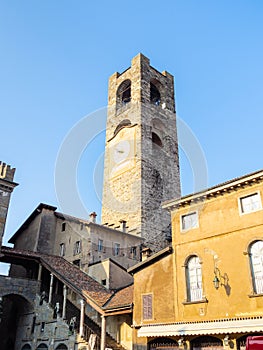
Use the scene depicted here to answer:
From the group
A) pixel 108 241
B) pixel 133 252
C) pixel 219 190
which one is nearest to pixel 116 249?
pixel 108 241

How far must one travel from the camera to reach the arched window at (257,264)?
1358cm

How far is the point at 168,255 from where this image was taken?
17.2m

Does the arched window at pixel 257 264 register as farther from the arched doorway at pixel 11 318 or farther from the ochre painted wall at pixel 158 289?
the arched doorway at pixel 11 318

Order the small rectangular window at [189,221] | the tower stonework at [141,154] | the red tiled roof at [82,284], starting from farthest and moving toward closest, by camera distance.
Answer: the tower stonework at [141,154], the red tiled roof at [82,284], the small rectangular window at [189,221]

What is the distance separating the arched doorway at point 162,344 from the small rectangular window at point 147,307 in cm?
103

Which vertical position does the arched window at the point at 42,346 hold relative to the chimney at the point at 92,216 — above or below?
below

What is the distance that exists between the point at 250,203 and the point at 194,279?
417cm

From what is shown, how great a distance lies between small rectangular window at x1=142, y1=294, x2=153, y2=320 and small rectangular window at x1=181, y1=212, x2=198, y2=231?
3722mm

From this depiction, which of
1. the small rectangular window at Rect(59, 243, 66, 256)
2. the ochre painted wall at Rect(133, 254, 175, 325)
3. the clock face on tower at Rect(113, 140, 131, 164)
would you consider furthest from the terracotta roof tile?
the clock face on tower at Rect(113, 140, 131, 164)

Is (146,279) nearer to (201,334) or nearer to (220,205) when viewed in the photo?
(201,334)

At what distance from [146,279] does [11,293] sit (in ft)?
33.0

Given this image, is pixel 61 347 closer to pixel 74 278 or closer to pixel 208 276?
pixel 74 278

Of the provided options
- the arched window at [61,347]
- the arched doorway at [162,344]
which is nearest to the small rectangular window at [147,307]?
the arched doorway at [162,344]

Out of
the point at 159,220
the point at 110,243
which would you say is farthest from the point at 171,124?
the point at 110,243
